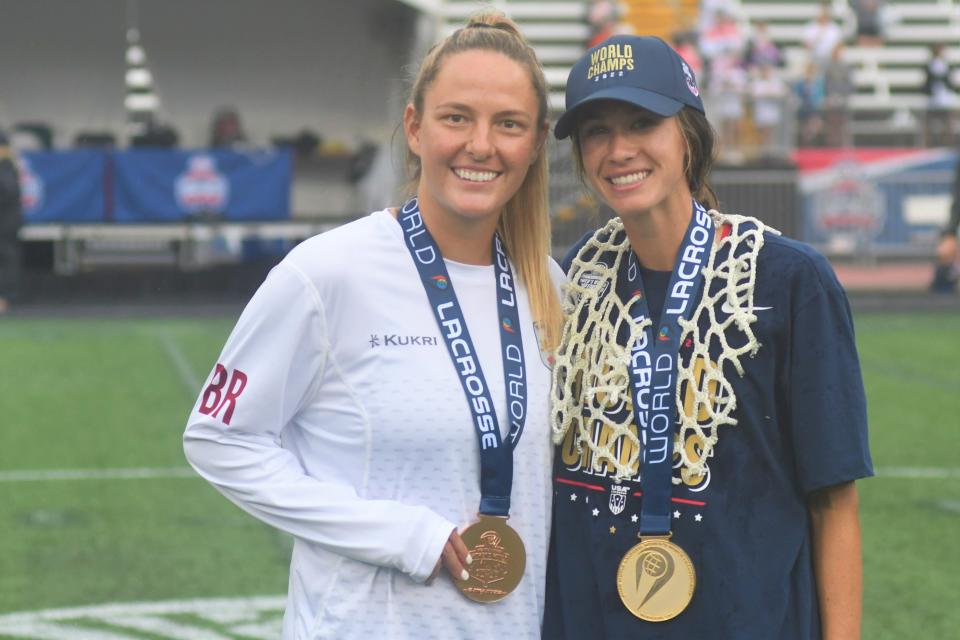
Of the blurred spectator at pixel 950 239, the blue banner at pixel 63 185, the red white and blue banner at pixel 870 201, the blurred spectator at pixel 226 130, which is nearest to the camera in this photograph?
the blurred spectator at pixel 950 239

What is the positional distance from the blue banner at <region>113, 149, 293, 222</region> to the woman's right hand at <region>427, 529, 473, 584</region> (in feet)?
53.9

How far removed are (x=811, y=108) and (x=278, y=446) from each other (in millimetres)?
19150

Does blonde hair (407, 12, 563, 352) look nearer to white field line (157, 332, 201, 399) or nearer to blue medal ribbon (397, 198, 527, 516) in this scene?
blue medal ribbon (397, 198, 527, 516)

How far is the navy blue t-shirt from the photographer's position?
268cm

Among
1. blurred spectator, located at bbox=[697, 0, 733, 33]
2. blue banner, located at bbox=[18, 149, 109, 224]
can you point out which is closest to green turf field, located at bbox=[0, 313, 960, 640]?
blue banner, located at bbox=[18, 149, 109, 224]

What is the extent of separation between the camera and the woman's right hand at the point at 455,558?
8.86 feet

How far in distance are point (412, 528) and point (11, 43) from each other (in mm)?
23189

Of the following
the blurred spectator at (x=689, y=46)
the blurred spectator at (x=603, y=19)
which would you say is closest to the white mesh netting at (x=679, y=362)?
the blurred spectator at (x=689, y=46)

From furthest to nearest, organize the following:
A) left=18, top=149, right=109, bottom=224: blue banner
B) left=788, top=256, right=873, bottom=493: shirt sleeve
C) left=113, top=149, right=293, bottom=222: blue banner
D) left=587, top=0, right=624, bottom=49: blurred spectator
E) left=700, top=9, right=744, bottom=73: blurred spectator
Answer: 1. left=700, top=9, right=744, bottom=73: blurred spectator
2. left=587, top=0, right=624, bottom=49: blurred spectator
3. left=113, top=149, right=293, bottom=222: blue banner
4. left=18, top=149, right=109, bottom=224: blue banner
5. left=788, top=256, right=873, bottom=493: shirt sleeve

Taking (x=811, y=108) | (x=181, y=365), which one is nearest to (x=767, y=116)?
(x=811, y=108)

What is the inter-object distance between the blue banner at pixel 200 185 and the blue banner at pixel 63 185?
233 mm

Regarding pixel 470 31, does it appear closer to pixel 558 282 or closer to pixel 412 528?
pixel 558 282

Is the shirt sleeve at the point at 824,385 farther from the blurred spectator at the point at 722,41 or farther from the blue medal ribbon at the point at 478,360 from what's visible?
the blurred spectator at the point at 722,41

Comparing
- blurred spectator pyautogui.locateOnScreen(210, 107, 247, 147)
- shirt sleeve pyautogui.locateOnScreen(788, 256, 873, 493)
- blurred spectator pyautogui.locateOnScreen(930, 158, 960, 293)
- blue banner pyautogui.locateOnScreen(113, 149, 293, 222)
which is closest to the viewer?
shirt sleeve pyautogui.locateOnScreen(788, 256, 873, 493)
